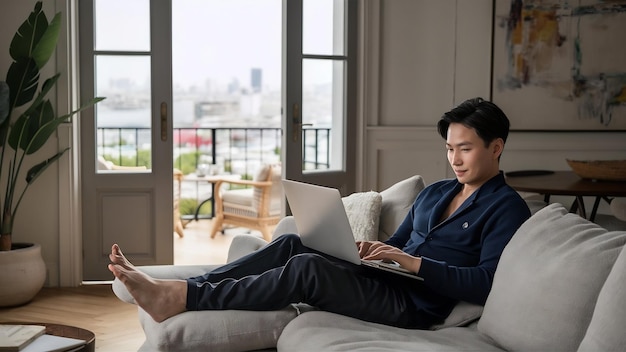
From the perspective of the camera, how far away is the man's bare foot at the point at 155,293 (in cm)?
253

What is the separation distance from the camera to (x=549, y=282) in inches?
83.9

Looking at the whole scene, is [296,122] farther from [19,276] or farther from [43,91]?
[19,276]

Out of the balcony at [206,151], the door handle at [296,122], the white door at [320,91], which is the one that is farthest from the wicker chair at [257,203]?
the door handle at [296,122]

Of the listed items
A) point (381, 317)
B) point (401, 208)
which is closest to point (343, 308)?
point (381, 317)

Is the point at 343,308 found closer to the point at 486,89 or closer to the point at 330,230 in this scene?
the point at 330,230

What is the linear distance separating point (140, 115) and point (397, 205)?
7.66 feet

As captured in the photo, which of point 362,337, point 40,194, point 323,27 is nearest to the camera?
point 362,337

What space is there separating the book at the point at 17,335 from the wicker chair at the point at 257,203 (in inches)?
150

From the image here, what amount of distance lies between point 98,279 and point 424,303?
3.12 metres

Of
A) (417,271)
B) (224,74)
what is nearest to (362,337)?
(417,271)

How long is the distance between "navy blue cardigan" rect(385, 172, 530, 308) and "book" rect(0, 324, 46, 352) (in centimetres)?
124

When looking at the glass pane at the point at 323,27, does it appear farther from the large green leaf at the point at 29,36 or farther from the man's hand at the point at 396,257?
the man's hand at the point at 396,257

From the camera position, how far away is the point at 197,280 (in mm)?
2740

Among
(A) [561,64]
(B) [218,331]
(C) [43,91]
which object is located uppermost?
(A) [561,64]
